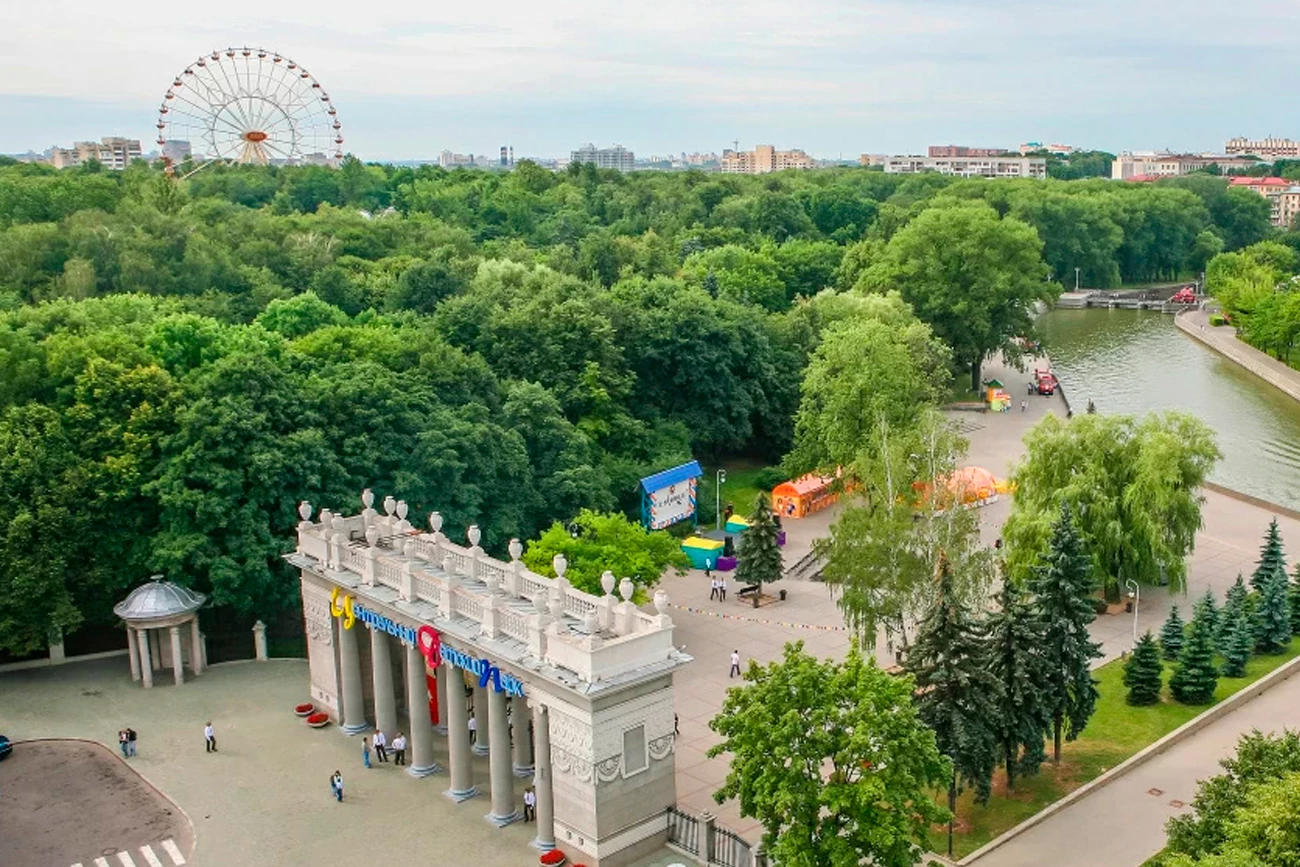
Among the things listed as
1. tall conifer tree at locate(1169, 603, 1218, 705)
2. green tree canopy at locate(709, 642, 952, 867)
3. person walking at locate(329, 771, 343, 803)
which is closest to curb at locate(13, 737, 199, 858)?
person walking at locate(329, 771, 343, 803)

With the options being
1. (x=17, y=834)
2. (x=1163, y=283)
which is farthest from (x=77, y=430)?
(x=1163, y=283)

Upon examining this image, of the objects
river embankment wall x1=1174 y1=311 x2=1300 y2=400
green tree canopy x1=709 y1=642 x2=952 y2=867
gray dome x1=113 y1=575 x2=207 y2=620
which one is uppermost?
green tree canopy x1=709 y1=642 x2=952 y2=867

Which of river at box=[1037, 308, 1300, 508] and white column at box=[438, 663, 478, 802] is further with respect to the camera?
river at box=[1037, 308, 1300, 508]

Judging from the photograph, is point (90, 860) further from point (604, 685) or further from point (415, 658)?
point (604, 685)

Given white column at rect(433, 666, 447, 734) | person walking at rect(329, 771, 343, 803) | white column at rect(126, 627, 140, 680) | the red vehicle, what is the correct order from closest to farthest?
person walking at rect(329, 771, 343, 803)
white column at rect(433, 666, 447, 734)
white column at rect(126, 627, 140, 680)
the red vehicle

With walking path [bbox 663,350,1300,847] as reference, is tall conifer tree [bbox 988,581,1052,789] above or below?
above

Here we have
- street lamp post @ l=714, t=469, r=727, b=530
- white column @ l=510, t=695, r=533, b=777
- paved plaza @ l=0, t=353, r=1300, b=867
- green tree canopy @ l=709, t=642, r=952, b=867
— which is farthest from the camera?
street lamp post @ l=714, t=469, r=727, b=530

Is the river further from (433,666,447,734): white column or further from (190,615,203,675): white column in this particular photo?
(190,615,203,675): white column
